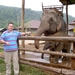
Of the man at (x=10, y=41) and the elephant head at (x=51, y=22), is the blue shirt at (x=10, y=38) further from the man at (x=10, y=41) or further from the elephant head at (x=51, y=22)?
the elephant head at (x=51, y=22)

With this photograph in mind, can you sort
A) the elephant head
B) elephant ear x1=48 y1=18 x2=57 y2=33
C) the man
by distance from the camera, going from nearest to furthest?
the man → the elephant head → elephant ear x1=48 y1=18 x2=57 y2=33

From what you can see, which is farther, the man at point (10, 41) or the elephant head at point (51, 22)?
the elephant head at point (51, 22)

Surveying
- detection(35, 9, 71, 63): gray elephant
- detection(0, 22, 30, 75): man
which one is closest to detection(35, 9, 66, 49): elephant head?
detection(35, 9, 71, 63): gray elephant

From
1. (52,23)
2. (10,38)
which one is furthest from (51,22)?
(10,38)

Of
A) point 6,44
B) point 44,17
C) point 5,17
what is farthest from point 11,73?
point 5,17

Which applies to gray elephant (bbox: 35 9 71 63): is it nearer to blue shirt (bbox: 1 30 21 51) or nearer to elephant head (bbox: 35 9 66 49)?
elephant head (bbox: 35 9 66 49)

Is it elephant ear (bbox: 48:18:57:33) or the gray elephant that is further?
elephant ear (bbox: 48:18:57:33)

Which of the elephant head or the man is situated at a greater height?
the elephant head

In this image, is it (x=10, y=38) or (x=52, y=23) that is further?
(x=52, y=23)

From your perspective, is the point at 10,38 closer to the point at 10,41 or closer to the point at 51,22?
the point at 10,41

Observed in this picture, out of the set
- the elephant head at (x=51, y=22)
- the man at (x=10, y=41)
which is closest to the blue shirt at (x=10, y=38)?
the man at (x=10, y=41)

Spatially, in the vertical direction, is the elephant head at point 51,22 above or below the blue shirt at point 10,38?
above

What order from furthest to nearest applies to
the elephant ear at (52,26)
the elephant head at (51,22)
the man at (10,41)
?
1. the elephant ear at (52,26)
2. the elephant head at (51,22)
3. the man at (10,41)

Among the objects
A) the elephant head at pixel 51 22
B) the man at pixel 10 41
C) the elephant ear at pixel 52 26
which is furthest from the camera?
the elephant ear at pixel 52 26
